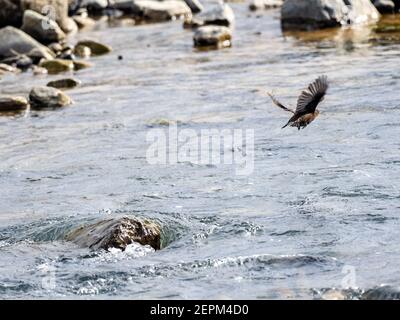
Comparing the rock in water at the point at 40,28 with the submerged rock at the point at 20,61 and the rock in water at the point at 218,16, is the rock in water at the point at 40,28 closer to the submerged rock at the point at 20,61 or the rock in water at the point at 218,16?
the submerged rock at the point at 20,61

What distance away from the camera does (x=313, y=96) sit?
6461mm

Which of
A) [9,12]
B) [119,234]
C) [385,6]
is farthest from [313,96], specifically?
[385,6]

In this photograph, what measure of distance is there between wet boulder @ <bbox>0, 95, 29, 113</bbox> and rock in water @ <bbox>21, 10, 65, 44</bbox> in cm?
478

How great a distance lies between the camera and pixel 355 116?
394 inches

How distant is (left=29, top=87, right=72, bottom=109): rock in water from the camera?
38.9 ft

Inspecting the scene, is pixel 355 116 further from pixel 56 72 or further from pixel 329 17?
pixel 329 17

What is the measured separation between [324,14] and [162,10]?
4301 mm

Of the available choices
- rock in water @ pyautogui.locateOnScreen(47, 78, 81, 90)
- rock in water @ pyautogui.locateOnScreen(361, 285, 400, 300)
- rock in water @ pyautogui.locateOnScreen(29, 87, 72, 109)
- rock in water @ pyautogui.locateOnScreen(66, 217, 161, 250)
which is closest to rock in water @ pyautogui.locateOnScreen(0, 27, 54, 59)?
rock in water @ pyautogui.locateOnScreen(47, 78, 81, 90)

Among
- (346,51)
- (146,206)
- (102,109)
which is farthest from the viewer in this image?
(346,51)

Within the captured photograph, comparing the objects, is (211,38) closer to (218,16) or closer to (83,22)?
(218,16)

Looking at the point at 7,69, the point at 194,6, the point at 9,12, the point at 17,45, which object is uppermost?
the point at 9,12

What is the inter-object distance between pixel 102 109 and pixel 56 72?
3.07 metres

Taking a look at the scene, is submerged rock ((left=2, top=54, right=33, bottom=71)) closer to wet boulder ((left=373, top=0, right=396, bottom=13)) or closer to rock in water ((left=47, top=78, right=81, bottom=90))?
rock in water ((left=47, top=78, right=81, bottom=90))

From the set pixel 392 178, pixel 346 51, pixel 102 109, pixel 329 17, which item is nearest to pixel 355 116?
pixel 392 178
